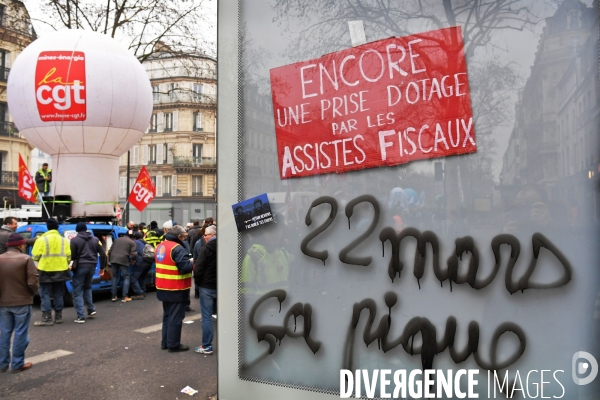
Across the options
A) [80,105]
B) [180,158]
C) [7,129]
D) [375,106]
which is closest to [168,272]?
[375,106]

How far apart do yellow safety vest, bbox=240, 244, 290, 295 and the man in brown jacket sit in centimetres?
387

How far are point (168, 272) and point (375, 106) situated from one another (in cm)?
442

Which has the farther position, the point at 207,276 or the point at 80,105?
the point at 80,105

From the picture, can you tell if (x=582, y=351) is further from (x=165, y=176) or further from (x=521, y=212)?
(x=165, y=176)

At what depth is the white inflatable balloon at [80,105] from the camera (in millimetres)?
10898

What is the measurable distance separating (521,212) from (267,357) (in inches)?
72.1

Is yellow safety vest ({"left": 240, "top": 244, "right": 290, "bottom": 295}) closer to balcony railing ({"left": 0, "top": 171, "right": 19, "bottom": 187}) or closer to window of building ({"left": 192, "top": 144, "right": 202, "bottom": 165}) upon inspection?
balcony railing ({"left": 0, "top": 171, "right": 19, "bottom": 187})

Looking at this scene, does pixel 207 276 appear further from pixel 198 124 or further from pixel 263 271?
pixel 198 124

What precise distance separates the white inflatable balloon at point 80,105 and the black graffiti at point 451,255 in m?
9.54

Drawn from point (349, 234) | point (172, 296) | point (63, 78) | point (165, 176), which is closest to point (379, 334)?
point (349, 234)

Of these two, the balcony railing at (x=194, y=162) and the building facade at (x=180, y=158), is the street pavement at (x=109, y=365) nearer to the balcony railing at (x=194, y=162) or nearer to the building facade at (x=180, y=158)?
the building facade at (x=180, y=158)

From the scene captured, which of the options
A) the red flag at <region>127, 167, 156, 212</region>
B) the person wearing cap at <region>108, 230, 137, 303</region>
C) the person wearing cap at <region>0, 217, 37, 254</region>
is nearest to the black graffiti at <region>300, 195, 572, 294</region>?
the person wearing cap at <region>0, 217, 37, 254</region>

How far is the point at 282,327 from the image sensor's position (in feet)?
10.6

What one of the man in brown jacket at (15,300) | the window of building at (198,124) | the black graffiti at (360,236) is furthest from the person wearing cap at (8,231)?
the window of building at (198,124)
